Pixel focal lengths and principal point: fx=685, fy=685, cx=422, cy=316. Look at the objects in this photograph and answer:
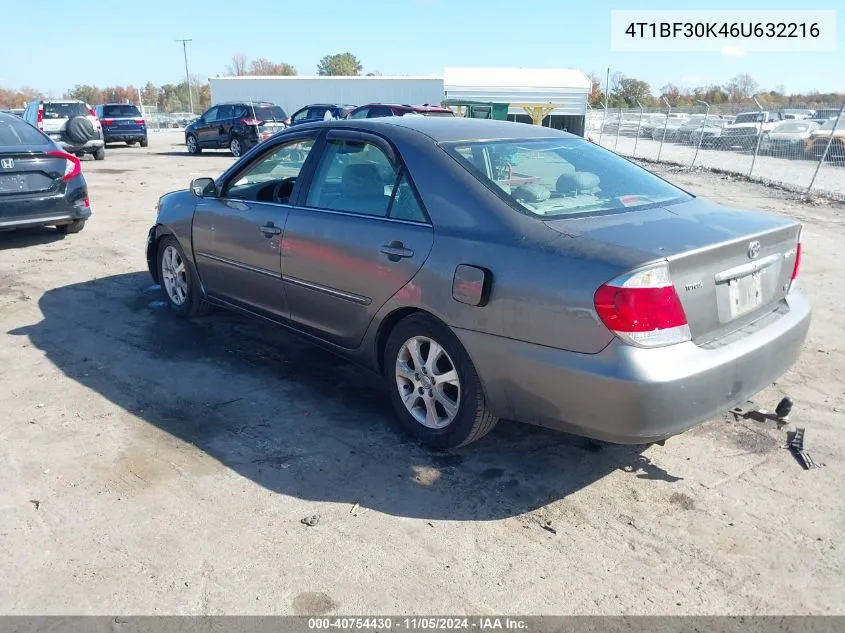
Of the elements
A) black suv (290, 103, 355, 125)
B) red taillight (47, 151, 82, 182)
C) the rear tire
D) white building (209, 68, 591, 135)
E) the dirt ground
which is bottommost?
the dirt ground

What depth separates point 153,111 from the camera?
52938mm

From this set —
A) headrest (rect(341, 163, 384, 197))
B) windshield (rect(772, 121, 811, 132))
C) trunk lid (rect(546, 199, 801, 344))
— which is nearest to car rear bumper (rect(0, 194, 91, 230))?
headrest (rect(341, 163, 384, 197))

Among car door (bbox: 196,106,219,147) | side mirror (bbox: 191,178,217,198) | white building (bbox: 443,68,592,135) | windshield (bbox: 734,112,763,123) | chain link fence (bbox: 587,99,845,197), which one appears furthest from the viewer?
white building (bbox: 443,68,592,135)

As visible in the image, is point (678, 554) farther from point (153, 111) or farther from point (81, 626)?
point (153, 111)

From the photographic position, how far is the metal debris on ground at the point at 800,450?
3463 millimetres

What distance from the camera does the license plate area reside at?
3113 mm

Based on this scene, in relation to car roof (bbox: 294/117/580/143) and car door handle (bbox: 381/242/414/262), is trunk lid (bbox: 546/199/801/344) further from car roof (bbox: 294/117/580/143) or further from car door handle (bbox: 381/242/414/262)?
car roof (bbox: 294/117/580/143)

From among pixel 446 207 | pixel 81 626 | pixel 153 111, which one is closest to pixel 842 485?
pixel 446 207

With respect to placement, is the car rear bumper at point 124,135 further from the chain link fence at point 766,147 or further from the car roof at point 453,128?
the car roof at point 453,128

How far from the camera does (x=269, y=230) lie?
174 inches

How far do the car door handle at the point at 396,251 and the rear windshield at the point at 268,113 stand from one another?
19.7m

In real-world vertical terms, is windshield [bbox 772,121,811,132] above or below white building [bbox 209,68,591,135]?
below

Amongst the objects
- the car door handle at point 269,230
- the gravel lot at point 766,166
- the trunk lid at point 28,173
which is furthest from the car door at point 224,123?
the car door handle at point 269,230

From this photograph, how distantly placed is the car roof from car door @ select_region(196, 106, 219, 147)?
64.8ft
